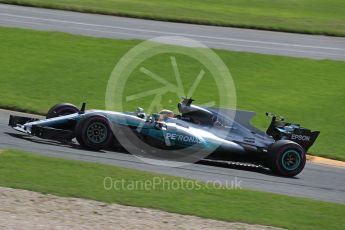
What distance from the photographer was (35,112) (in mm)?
19047

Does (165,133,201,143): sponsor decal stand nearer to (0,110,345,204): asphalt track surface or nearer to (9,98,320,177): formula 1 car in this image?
(9,98,320,177): formula 1 car

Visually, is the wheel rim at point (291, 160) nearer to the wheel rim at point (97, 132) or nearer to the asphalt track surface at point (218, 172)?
the asphalt track surface at point (218, 172)

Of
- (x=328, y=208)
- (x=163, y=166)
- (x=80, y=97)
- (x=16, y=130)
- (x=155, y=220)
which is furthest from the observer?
(x=80, y=97)

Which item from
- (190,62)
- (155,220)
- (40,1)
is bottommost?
(155,220)

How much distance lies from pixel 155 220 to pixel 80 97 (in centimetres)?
1136

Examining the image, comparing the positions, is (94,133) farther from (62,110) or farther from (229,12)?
(229,12)

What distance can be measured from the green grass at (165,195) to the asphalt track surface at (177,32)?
15.9m

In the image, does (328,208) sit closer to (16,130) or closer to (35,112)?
(16,130)

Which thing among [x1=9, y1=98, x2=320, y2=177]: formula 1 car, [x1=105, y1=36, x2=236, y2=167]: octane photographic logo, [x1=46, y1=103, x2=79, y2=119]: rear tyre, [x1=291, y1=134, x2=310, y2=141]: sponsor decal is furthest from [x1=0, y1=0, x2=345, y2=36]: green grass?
[x1=46, y1=103, x2=79, y2=119]: rear tyre

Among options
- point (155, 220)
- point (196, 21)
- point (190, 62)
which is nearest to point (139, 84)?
point (190, 62)

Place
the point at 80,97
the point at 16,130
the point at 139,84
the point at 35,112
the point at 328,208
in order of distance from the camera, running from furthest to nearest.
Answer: the point at 139,84 < the point at 80,97 < the point at 35,112 < the point at 16,130 < the point at 328,208

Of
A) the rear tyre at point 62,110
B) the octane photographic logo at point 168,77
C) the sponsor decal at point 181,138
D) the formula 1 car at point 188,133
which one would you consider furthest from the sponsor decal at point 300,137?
the rear tyre at point 62,110

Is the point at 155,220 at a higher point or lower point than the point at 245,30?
lower

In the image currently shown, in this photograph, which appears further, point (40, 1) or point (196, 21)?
point (40, 1)
